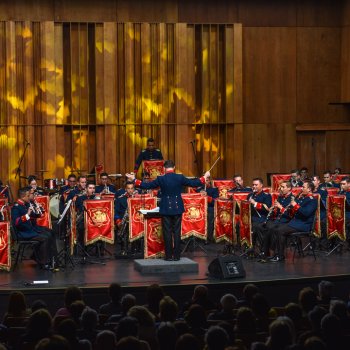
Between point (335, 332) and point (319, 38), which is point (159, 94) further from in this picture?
point (335, 332)

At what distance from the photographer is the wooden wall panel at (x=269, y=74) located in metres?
19.4

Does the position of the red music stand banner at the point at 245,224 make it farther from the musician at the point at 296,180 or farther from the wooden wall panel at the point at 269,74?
the wooden wall panel at the point at 269,74

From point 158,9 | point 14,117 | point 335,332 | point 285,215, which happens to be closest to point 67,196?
point 285,215

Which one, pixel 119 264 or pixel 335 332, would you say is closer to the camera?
pixel 335 332

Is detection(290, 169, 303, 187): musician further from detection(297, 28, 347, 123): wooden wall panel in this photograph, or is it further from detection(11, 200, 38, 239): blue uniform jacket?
detection(11, 200, 38, 239): blue uniform jacket

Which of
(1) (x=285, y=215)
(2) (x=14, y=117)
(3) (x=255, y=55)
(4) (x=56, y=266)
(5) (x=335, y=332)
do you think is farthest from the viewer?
(3) (x=255, y=55)

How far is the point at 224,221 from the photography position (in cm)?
1300

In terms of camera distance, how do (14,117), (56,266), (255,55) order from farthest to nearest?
(255,55) < (14,117) < (56,266)

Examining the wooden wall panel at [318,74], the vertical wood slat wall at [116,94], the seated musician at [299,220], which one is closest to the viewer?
the seated musician at [299,220]

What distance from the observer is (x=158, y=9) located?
18750 millimetres

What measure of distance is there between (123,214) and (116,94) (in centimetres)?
578

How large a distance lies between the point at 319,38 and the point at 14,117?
7135 mm

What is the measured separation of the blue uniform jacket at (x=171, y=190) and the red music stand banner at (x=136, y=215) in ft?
2.71

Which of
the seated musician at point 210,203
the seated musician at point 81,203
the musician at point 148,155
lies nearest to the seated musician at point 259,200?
the seated musician at point 210,203
